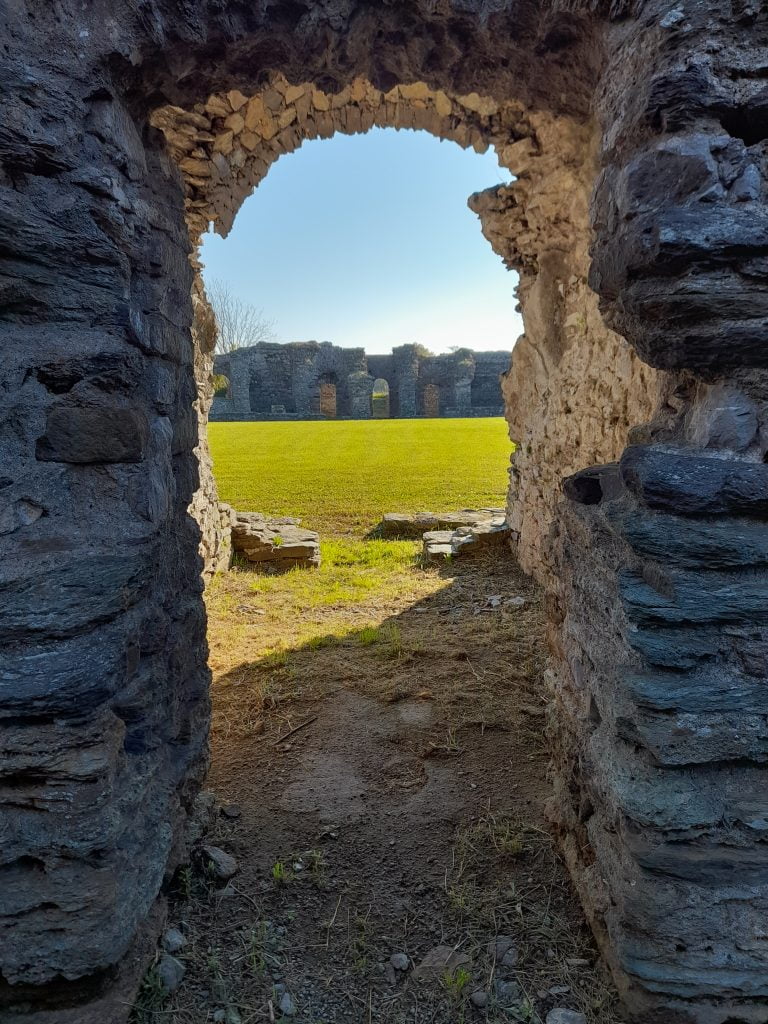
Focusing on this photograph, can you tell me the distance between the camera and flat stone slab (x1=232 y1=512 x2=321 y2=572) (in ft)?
20.0

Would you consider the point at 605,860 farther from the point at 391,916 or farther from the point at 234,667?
the point at 234,667

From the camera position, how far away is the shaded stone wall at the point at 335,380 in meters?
23.3

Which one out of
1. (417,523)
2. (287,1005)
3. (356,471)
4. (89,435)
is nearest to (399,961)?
(287,1005)

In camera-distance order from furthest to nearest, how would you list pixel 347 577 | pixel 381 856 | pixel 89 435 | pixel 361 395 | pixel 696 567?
1. pixel 361 395
2. pixel 347 577
3. pixel 381 856
4. pixel 89 435
5. pixel 696 567

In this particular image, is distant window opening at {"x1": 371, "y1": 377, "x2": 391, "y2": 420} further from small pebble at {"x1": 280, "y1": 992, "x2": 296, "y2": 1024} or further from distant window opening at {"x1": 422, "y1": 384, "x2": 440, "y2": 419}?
small pebble at {"x1": 280, "y1": 992, "x2": 296, "y2": 1024}

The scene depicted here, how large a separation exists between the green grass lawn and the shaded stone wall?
17.0ft

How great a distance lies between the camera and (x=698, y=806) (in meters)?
1.45

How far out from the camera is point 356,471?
11.6 m

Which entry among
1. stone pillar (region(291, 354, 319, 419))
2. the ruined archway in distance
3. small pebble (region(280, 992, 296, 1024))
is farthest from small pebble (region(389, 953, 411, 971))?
stone pillar (region(291, 354, 319, 419))

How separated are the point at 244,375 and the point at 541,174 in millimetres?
20309

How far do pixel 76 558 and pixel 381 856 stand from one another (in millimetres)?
1502

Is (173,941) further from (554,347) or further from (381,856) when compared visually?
(554,347)

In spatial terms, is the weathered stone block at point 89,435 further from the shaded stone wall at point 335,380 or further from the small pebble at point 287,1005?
the shaded stone wall at point 335,380

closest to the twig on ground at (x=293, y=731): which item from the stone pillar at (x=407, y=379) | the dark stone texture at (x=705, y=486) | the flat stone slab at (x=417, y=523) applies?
the dark stone texture at (x=705, y=486)
